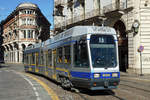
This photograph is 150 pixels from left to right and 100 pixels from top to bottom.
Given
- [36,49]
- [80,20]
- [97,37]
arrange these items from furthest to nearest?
[80,20] → [36,49] → [97,37]

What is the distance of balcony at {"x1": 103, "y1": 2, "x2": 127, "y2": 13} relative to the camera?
75.7 ft

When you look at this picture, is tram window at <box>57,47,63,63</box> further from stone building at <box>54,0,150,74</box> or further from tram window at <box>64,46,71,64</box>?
stone building at <box>54,0,150,74</box>

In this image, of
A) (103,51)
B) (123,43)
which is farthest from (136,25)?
(103,51)

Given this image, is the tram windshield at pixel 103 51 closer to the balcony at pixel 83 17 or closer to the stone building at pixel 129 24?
the stone building at pixel 129 24

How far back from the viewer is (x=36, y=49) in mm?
18641

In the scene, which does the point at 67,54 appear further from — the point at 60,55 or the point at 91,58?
the point at 91,58

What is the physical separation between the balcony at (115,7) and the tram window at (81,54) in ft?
47.8

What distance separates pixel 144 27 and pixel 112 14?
3880 mm

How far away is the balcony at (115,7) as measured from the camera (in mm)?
23078

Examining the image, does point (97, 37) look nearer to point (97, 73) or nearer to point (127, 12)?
point (97, 73)

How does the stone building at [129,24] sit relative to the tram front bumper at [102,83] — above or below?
above

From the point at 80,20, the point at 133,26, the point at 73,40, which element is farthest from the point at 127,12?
the point at 73,40

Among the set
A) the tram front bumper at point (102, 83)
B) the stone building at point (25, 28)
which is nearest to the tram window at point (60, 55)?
the tram front bumper at point (102, 83)

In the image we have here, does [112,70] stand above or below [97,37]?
below
